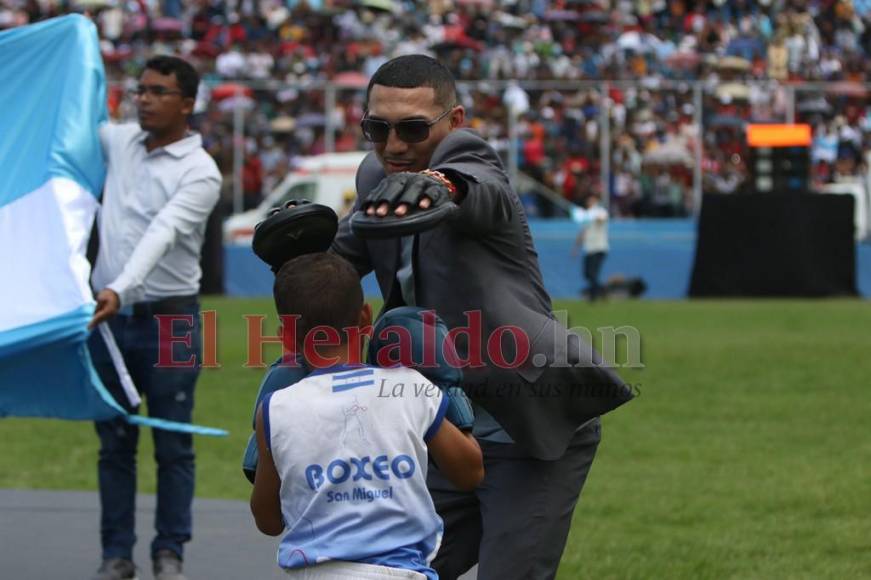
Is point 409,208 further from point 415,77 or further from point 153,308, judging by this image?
point 153,308

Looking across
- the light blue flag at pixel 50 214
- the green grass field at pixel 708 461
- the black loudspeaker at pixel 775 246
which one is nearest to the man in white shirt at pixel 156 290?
the light blue flag at pixel 50 214

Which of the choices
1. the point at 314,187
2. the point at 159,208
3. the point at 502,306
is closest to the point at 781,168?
the point at 314,187

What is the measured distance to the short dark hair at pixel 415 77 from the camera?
149 inches

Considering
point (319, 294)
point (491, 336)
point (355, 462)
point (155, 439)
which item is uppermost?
point (319, 294)

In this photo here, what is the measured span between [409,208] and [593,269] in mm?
20287

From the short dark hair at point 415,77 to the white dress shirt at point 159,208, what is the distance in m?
2.45

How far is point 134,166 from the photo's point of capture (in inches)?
249

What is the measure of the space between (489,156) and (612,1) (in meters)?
29.8

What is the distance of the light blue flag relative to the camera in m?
5.95

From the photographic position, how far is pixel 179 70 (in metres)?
6.38

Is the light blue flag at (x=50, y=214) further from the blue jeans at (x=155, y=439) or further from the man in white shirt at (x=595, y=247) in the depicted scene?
the man in white shirt at (x=595, y=247)

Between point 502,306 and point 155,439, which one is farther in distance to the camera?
point 155,439

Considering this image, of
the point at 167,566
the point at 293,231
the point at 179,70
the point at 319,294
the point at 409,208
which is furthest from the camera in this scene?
the point at 179,70

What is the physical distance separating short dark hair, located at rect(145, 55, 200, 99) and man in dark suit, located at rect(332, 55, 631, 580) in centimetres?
251
